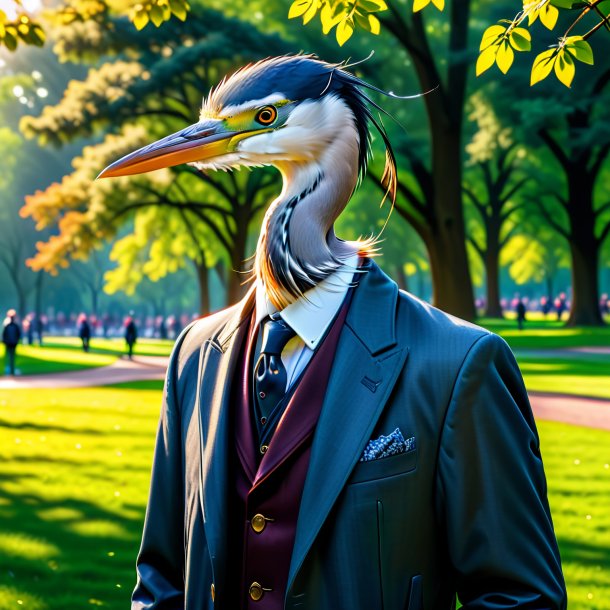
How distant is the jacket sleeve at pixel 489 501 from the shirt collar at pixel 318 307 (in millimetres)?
358

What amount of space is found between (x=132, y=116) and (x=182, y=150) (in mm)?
23879

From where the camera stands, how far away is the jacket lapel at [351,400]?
2016mm

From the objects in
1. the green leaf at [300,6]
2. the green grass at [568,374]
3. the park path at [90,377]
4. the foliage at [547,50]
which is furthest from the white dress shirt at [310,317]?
the park path at [90,377]

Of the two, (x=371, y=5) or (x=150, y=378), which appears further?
(x=150, y=378)

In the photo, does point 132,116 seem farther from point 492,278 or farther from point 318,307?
point 492,278

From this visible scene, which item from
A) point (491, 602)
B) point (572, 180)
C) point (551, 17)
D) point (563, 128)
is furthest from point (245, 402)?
point (572, 180)

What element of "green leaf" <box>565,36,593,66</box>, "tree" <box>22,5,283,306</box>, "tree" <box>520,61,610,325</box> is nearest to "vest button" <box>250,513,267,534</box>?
"green leaf" <box>565,36,593,66</box>

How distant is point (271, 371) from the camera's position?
2.20 meters

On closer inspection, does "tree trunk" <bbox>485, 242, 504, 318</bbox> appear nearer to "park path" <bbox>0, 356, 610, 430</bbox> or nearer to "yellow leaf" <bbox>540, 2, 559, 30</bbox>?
"park path" <bbox>0, 356, 610, 430</bbox>

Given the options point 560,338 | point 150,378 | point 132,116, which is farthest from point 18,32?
point 560,338

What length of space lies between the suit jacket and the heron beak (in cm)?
51

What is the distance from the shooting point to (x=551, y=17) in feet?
13.4

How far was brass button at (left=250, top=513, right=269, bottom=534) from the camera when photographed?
2080 millimetres

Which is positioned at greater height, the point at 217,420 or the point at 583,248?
the point at 583,248
